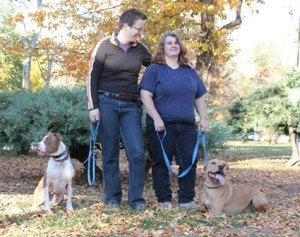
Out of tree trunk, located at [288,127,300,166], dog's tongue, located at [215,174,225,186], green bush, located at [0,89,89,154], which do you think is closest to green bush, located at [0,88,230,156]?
green bush, located at [0,89,89,154]

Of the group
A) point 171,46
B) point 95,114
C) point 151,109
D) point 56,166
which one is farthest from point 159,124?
point 56,166

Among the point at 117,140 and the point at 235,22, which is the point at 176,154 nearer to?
the point at 117,140

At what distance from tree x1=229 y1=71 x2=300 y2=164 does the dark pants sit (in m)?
12.5

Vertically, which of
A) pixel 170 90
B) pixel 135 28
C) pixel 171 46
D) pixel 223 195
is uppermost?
pixel 135 28

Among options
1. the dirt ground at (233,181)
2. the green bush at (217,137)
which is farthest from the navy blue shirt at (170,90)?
the green bush at (217,137)

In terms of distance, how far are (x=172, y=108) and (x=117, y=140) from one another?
2.59 feet

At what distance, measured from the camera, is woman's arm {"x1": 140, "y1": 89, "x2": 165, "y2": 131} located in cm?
675

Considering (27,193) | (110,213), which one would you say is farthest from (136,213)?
(27,193)

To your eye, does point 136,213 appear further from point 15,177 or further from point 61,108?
point 15,177

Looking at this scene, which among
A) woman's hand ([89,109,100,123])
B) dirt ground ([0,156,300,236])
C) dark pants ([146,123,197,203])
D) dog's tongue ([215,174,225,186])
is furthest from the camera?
dark pants ([146,123,197,203])

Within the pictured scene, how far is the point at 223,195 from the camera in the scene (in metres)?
6.86

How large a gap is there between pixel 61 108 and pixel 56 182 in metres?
3.48

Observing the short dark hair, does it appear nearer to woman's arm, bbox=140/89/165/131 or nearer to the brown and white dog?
woman's arm, bbox=140/89/165/131

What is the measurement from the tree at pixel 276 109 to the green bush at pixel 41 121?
32.3 feet
